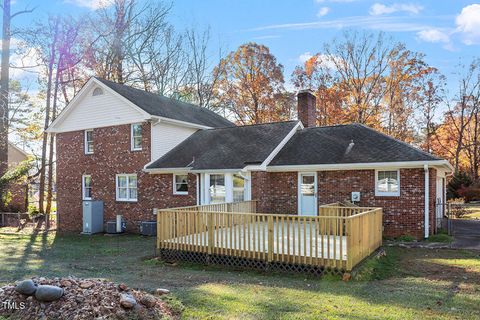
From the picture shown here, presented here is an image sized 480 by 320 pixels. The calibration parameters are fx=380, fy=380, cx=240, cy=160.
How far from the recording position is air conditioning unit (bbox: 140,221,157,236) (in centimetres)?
1661

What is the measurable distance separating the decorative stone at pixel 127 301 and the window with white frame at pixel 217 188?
33.7 feet

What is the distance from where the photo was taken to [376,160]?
13609 mm

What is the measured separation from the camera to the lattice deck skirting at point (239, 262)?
8.66 m

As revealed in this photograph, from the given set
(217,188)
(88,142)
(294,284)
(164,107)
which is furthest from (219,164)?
(88,142)

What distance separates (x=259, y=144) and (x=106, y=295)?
12025mm

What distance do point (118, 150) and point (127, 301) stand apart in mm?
14343

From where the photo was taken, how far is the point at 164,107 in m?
20.1

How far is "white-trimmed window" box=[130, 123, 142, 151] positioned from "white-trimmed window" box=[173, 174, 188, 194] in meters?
2.58

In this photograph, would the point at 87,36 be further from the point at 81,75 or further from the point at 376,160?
the point at 376,160

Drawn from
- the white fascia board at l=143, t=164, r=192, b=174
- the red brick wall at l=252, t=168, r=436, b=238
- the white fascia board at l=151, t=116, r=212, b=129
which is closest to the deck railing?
the red brick wall at l=252, t=168, r=436, b=238

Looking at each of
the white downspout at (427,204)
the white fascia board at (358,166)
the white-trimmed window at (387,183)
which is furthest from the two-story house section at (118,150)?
the white downspout at (427,204)

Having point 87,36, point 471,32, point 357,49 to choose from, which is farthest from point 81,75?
point 471,32

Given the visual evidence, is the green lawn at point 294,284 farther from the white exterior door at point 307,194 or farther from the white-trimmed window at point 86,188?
the white-trimmed window at point 86,188

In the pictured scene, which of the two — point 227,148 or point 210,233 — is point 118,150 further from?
point 210,233
